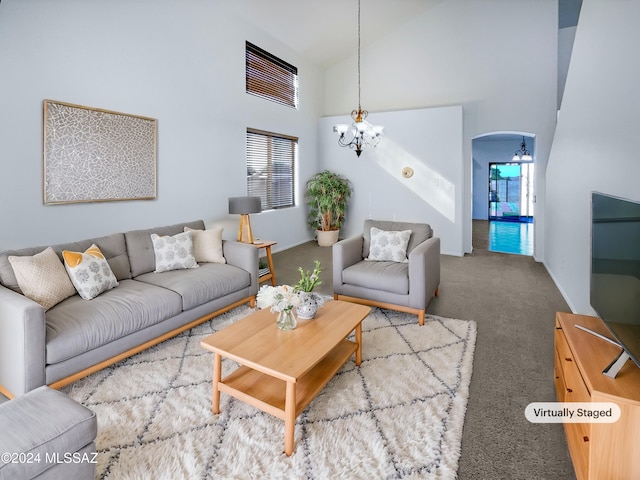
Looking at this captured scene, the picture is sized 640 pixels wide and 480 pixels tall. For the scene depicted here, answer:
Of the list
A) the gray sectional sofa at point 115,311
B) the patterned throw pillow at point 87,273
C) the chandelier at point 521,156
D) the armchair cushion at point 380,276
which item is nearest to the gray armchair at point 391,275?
the armchair cushion at point 380,276

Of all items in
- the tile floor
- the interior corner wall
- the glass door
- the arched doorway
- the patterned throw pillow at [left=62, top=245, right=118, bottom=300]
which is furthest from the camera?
the glass door

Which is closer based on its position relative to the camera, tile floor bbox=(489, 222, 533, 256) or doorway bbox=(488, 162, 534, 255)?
tile floor bbox=(489, 222, 533, 256)

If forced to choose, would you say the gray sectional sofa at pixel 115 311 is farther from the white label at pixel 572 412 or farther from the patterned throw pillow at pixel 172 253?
the white label at pixel 572 412

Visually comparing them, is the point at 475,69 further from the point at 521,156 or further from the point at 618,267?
the point at 618,267

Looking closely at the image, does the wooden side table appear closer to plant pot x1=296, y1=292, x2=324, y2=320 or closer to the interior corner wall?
plant pot x1=296, y1=292, x2=324, y2=320

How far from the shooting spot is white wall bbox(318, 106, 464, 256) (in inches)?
249

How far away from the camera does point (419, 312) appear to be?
3.30 metres

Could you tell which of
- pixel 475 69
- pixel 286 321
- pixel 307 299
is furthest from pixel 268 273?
pixel 475 69

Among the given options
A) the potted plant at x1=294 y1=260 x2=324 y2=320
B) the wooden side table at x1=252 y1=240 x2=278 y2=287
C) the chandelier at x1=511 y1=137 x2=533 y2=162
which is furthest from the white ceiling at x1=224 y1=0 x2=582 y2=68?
the chandelier at x1=511 y1=137 x2=533 y2=162

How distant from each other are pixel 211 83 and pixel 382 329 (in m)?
3.91

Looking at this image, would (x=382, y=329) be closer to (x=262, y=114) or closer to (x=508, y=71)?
(x=262, y=114)

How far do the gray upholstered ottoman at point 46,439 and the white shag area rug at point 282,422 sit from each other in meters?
0.30

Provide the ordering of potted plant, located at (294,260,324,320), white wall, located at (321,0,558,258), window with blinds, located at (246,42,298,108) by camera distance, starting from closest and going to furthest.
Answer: potted plant, located at (294,260,324,320), window with blinds, located at (246,42,298,108), white wall, located at (321,0,558,258)

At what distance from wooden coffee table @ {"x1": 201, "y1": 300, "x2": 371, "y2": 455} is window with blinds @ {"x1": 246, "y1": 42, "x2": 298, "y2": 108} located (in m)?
4.54
